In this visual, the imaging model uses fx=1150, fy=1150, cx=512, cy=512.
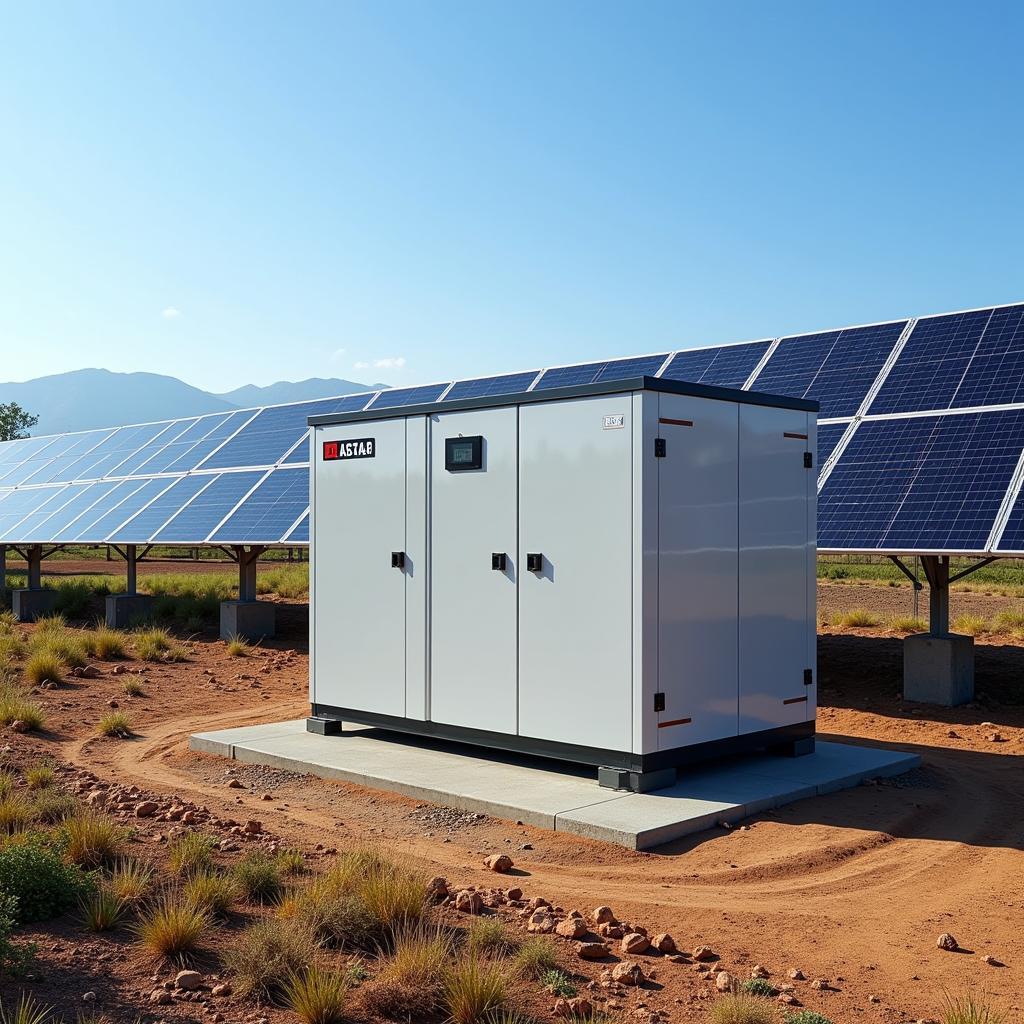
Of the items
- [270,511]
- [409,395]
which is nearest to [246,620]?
[270,511]

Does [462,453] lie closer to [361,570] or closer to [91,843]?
[361,570]

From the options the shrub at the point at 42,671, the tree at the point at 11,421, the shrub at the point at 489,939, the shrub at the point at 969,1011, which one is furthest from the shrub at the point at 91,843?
the tree at the point at 11,421

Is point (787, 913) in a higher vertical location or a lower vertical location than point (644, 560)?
lower

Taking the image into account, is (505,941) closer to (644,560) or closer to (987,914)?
(987,914)

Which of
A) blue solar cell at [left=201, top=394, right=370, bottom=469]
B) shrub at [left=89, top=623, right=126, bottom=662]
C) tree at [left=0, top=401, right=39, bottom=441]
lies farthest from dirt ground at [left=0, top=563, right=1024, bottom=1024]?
tree at [left=0, top=401, right=39, bottom=441]

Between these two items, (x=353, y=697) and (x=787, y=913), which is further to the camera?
(x=353, y=697)

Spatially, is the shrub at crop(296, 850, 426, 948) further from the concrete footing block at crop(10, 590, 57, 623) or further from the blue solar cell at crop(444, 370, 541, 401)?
the concrete footing block at crop(10, 590, 57, 623)

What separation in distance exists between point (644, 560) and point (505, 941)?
3.88 meters

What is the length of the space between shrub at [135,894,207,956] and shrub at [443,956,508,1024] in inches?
56.8

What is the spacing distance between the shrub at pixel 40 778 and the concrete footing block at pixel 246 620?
11.6 m

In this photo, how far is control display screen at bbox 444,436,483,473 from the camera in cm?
1078

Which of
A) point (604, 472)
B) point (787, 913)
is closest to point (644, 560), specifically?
point (604, 472)

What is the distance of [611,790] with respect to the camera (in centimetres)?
962

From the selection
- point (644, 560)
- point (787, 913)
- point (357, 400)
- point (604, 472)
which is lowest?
point (787, 913)
